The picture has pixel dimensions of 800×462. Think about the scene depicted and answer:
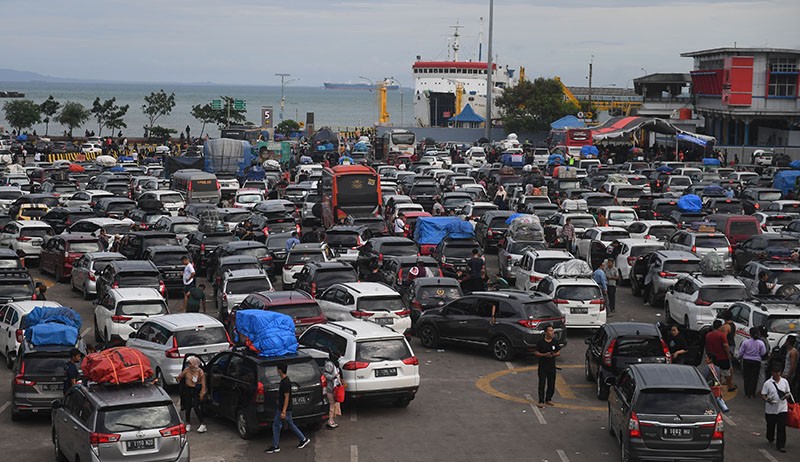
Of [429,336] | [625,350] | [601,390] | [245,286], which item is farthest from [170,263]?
[625,350]

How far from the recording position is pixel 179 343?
20688 millimetres

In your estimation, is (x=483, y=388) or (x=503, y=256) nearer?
(x=483, y=388)

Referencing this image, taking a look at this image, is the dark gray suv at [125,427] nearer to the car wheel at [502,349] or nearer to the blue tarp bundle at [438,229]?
the car wheel at [502,349]

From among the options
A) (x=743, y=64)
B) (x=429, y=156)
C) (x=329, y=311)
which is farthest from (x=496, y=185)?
(x=329, y=311)

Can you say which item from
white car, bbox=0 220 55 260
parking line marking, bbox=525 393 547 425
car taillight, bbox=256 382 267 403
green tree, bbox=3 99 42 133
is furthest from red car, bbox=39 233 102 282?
green tree, bbox=3 99 42 133

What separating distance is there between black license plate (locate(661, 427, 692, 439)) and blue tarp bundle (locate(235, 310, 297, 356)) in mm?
5951

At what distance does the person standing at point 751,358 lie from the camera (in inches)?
806

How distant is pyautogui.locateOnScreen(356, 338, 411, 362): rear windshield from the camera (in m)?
19.2

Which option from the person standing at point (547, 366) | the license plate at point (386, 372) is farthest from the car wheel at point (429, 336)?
the license plate at point (386, 372)

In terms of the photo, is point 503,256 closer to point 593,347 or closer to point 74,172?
point 593,347

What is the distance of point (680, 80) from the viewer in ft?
327

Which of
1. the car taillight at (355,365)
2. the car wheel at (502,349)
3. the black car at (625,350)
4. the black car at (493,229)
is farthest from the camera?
the black car at (493,229)

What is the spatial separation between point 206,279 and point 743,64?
52224mm

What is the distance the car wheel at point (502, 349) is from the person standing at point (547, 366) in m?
3.26
